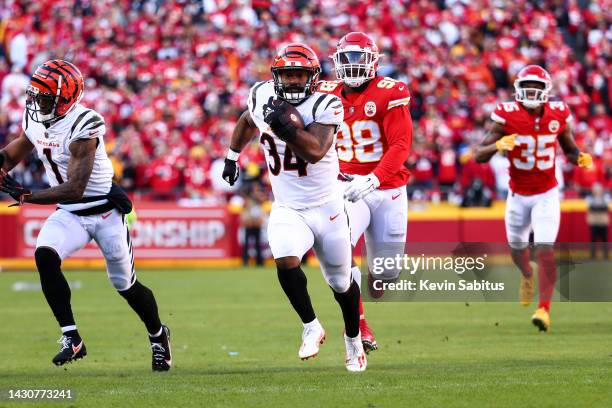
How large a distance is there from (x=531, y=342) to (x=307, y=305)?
2.43 m

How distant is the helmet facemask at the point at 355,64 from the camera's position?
7.88m

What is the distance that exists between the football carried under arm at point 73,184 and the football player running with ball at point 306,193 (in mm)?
978

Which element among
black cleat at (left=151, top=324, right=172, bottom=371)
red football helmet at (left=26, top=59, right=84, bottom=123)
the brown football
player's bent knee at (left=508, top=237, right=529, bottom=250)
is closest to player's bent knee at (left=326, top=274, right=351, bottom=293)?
the brown football

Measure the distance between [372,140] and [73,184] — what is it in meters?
2.22

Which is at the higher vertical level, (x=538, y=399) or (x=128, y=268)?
(x=128, y=268)

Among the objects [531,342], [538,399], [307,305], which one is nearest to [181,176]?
[531,342]

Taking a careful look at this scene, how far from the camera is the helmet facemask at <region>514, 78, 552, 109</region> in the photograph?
9.77 metres

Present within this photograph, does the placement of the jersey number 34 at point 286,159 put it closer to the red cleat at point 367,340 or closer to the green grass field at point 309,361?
the green grass field at point 309,361

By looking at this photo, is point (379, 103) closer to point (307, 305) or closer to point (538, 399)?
point (307, 305)

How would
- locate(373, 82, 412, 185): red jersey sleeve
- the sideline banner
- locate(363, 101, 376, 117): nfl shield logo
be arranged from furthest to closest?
the sideline banner → locate(363, 101, 376, 117): nfl shield logo → locate(373, 82, 412, 185): red jersey sleeve

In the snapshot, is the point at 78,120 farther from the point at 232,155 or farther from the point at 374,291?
the point at 374,291

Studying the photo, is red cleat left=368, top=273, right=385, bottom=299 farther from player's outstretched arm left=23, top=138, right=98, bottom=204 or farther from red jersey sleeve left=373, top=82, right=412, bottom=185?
player's outstretched arm left=23, top=138, right=98, bottom=204

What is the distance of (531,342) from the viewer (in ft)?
28.1

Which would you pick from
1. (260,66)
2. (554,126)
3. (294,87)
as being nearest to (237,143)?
(294,87)
